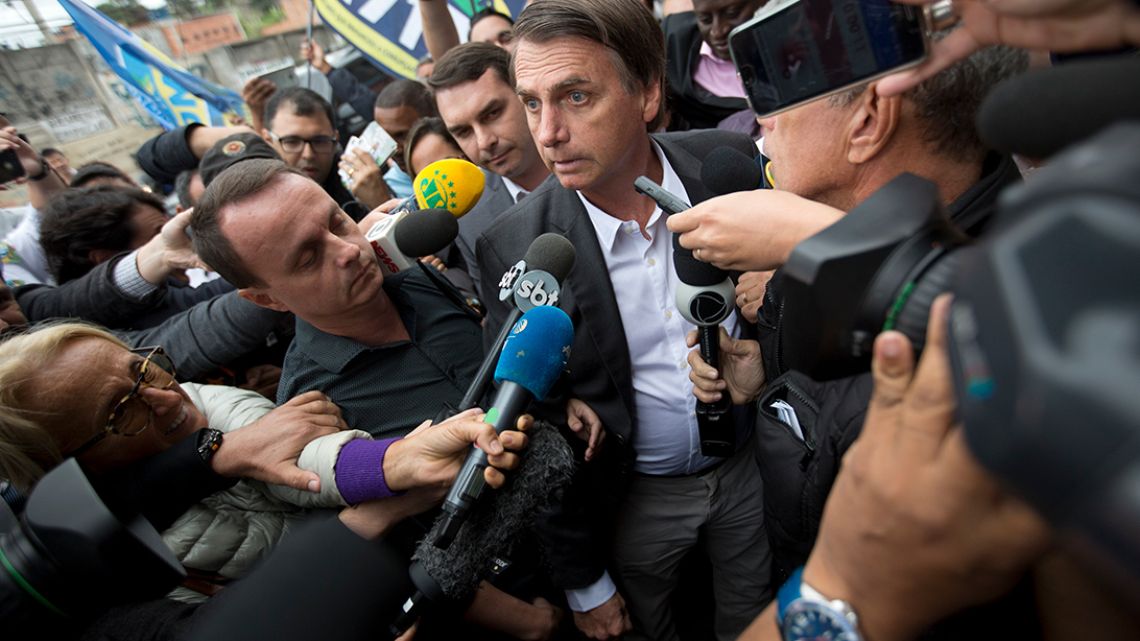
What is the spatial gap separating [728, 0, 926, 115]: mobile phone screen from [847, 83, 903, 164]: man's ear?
21 centimetres

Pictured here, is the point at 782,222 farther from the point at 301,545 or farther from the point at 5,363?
the point at 5,363

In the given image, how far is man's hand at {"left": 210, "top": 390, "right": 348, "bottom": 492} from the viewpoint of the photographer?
144cm

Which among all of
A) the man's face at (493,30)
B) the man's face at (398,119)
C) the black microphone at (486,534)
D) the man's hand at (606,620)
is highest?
the man's face at (493,30)

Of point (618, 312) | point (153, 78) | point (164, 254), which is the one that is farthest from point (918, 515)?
point (153, 78)

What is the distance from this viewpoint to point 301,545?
0.88 meters

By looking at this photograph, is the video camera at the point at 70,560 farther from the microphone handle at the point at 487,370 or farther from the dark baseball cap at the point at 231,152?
the dark baseball cap at the point at 231,152

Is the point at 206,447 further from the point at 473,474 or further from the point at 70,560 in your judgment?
the point at 473,474

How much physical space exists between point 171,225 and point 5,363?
1.45 meters

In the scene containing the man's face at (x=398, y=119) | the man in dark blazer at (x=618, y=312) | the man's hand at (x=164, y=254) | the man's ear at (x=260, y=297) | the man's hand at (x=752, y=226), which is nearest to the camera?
the man's hand at (x=752, y=226)

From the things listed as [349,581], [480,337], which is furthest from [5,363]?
[480,337]

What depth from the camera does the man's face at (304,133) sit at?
3.83 m

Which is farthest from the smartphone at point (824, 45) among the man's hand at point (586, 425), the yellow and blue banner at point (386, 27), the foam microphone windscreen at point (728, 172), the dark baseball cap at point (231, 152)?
the yellow and blue banner at point (386, 27)

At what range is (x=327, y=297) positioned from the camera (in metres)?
1.80

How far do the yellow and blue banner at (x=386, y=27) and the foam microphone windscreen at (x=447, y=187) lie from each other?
3.11m
